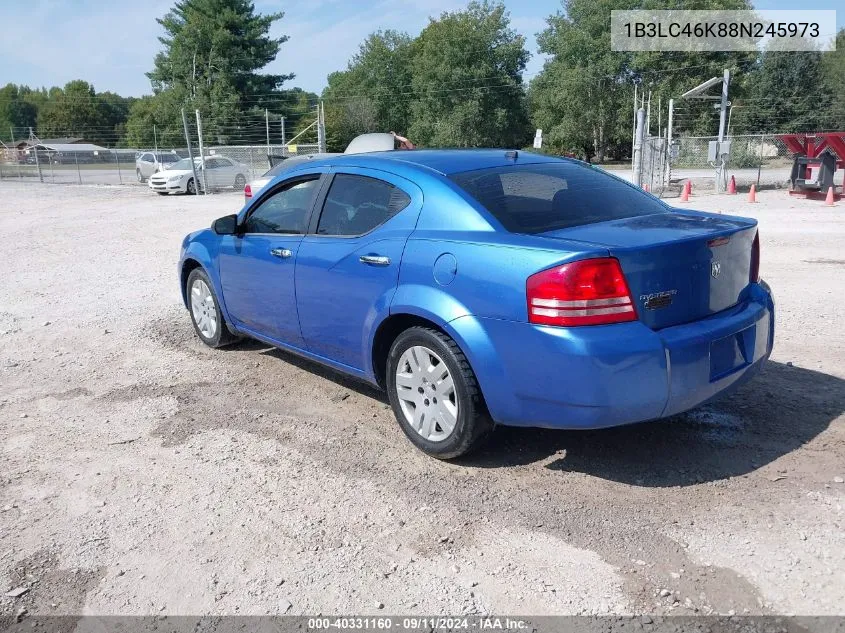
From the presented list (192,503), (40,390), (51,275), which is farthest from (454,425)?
(51,275)

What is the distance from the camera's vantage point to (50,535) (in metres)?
3.35

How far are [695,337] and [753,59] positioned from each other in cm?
6167

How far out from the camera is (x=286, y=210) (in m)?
5.07

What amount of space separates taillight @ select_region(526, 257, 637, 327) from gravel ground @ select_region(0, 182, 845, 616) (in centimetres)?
89

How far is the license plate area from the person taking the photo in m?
3.53

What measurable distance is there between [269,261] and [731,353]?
9.58 feet

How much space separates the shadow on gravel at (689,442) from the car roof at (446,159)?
5.06 feet

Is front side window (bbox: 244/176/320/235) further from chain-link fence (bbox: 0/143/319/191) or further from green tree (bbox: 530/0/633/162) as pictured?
green tree (bbox: 530/0/633/162)

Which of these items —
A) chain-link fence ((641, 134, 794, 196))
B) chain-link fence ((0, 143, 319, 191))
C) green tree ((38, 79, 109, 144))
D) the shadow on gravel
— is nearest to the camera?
the shadow on gravel

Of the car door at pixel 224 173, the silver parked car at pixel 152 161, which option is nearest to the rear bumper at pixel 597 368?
the car door at pixel 224 173

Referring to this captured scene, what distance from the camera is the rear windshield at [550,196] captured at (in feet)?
12.7

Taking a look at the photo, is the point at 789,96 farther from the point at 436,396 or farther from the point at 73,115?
the point at 73,115

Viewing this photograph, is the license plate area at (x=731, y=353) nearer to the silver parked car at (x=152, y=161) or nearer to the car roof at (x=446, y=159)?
the car roof at (x=446, y=159)

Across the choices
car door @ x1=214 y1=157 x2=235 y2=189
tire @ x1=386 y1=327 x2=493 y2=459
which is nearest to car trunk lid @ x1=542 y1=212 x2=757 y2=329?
tire @ x1=386 y1=327 x2=493 y2=459
